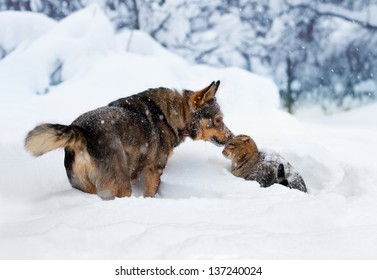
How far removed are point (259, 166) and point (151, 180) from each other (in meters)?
1.73

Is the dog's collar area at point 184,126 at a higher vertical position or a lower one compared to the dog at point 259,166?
higher

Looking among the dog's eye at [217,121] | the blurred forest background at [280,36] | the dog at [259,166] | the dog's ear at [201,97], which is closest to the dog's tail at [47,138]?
the dog's ear at [201,97]

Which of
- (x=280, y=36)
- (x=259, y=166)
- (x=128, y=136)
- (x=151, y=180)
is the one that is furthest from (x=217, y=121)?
(x=280, y=36)

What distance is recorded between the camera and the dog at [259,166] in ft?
20.5

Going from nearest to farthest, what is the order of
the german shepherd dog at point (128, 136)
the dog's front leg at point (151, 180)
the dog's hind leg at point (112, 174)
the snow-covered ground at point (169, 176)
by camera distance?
the snow-covered ground at point (169, 176) → the german shepherd dog at point (128, 136) → the dog's hind leg at point (112, 174) → the dog's front leg at point (151, 180)

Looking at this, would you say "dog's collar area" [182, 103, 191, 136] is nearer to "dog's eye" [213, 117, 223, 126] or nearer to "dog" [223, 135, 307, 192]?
"dog's eye" [213, 117, 223, 126]

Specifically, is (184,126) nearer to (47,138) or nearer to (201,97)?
(201,97)

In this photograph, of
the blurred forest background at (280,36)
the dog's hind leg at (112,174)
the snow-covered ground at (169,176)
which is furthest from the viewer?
the blurred forest background at (280,36)

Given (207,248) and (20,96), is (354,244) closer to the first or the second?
(207,248)

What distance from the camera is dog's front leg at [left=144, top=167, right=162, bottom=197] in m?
5.58

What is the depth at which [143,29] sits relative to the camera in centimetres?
1446

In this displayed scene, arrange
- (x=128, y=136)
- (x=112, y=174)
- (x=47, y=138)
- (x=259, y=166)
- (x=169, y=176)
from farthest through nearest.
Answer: (x=259, y=166), (x=169, y=176), (x=128, y=136), (x=112, y=174), (x=47, y=138)

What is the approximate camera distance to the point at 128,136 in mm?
5062

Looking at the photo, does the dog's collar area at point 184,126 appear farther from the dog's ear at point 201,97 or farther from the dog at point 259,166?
the dog at point 259,166
